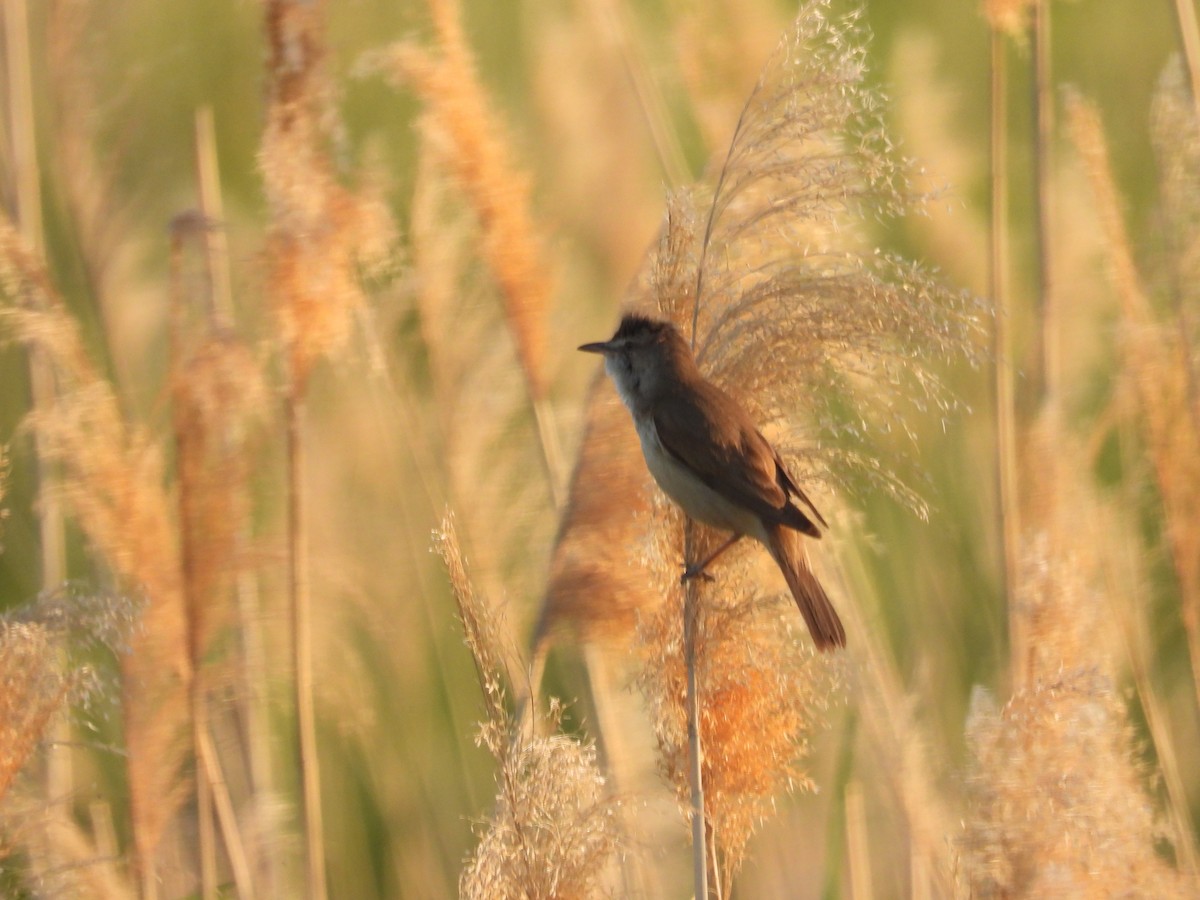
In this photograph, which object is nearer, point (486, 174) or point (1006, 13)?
point (486, 174)

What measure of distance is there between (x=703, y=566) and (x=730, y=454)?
0.26m

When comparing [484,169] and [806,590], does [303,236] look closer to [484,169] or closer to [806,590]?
[484,169]

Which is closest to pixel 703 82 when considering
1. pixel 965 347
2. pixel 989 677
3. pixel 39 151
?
pixel 965 347

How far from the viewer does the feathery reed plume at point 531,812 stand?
201 centimetres

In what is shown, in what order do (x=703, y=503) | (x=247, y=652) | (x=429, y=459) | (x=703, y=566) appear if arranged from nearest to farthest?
(x=703, y=566) < (x=703, y=503) < (x=247, y=652) < (x=429, y=459)

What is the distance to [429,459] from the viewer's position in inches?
134

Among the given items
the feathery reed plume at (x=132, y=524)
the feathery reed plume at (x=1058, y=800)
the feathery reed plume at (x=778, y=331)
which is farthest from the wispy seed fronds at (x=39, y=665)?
the feathery reed plume at (x=1058, y=800)

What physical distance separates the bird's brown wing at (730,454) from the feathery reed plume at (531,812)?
0.58 m

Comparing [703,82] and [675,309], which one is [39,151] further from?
[675,309]

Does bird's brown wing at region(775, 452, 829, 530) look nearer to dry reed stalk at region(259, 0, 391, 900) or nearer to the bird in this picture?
the bird

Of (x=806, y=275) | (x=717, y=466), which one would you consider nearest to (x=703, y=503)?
(x=717, y=466)

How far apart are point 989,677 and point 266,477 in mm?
1964

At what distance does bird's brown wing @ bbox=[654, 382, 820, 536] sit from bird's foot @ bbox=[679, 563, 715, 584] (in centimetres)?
18

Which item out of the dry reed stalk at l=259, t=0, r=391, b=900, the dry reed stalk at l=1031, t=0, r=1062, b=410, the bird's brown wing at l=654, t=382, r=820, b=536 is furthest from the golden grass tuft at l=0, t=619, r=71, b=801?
the dry reed stalk at l=1031, t=0, r=1062, b=410
